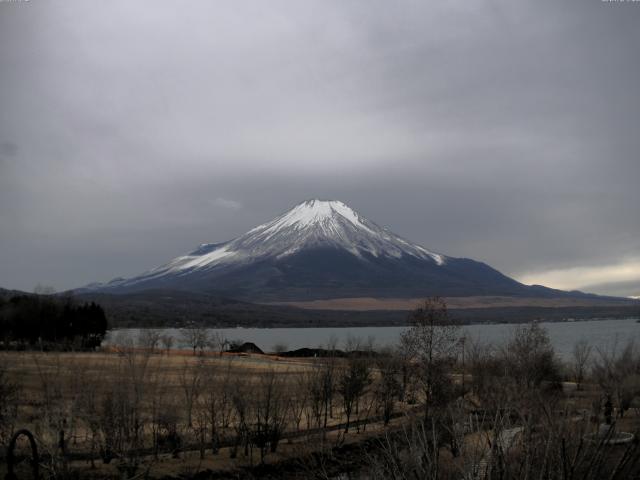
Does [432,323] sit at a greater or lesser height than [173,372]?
greater

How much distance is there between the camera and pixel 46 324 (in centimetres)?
7181

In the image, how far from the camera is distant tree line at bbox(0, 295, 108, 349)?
69.1 meters

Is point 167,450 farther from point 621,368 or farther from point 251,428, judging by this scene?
point 621,368

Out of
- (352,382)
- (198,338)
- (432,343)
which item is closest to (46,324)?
(198,338)

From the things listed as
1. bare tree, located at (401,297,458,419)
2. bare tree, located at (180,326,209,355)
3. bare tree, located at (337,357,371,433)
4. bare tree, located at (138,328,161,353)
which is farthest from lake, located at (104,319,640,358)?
bare tree, located at (401,297,458,419)

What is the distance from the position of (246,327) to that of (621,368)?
515 ft

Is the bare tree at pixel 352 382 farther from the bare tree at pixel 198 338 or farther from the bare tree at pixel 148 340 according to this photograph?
the bare tree at pixel 198 338

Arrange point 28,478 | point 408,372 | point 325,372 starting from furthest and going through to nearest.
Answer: point 408,372, point 325,372, point 28,478

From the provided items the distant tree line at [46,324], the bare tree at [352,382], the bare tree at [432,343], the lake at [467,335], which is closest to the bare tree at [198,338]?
the lake at [467,335]

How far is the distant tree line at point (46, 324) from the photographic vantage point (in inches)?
→ 2719

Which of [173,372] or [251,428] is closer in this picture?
[251,428]

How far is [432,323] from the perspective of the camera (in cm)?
2694

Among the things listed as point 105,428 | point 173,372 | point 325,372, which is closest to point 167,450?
point 105,428

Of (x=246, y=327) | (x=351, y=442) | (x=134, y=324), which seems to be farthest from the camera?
(x=246, y=327)
